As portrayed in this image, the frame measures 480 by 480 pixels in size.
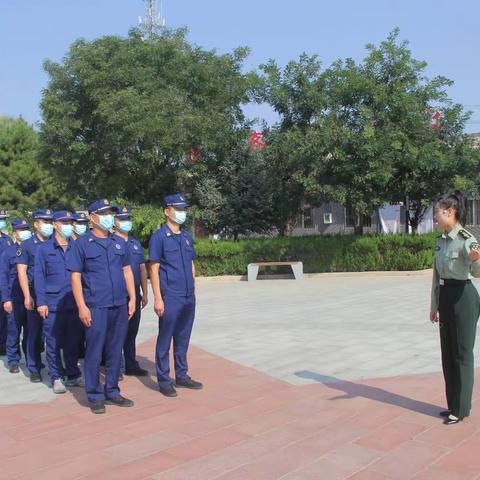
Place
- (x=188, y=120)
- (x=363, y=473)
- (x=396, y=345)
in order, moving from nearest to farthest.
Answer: (x=363, y=473) → (x=396, y=345) → (x=188, y=120)

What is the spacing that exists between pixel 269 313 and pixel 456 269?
5.84 meters

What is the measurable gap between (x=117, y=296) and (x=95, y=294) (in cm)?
18

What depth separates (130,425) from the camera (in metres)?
4.29

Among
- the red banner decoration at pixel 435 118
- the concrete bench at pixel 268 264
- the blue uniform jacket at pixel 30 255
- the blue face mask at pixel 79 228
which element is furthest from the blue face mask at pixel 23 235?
the red banner decoration at pixel 435 118

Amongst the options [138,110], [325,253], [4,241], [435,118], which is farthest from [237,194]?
[4,241]

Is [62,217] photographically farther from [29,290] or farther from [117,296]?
[117,296]

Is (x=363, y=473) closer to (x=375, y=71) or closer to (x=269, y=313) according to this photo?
(x=269, y=313)

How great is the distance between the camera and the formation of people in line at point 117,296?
4.07 m

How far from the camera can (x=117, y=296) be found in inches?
185

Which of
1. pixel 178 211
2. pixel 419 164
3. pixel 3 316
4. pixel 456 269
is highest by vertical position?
pixel 419 164

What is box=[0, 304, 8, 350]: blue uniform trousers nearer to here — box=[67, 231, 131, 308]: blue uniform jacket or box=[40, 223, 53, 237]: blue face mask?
box=[40, 223, 53, 237]: blue face mask

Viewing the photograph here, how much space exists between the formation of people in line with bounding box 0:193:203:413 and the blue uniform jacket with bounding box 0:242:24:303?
0.04 ft

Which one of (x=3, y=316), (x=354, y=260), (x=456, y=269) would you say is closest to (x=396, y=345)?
(x=456, y=269)

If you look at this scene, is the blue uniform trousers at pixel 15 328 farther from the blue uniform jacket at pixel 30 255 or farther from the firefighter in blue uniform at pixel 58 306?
the firefighter in blue uniform at pixel 58 306
